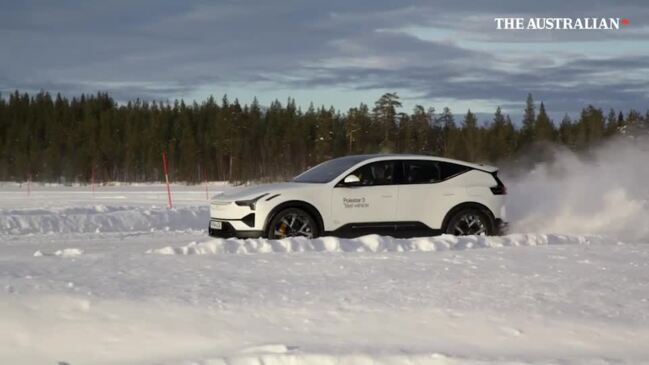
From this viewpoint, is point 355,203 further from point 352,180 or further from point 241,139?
point 241,139

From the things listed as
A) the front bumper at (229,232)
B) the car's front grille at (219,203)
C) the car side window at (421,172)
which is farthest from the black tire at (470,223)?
the car's front grille at (219,203)

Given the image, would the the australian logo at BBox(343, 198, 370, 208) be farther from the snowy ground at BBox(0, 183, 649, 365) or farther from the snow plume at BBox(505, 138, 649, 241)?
the snow plume at BBox(505, 138, 649, 241)

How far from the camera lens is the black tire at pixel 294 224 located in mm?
12180

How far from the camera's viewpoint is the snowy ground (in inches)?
259

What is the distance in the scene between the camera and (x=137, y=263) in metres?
9.89

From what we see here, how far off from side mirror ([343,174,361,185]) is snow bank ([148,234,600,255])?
919 millimetres

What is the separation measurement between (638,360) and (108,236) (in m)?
11.9

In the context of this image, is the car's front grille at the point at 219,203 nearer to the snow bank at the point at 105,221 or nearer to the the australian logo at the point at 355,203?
the the australian logo at the point at 355,203

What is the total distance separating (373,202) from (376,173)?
0.50m

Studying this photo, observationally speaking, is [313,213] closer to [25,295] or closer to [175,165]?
[25,295]

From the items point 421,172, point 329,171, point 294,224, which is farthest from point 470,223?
point 294,224

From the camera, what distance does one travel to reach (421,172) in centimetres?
1295

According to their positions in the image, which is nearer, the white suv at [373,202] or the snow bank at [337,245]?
the snow bank at [337,245]

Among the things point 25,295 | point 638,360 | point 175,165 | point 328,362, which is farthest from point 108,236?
point 175,165
